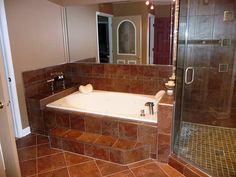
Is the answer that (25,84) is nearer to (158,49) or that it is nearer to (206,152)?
(158,49)

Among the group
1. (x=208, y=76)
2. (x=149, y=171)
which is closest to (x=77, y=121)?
(x=149, y=171)

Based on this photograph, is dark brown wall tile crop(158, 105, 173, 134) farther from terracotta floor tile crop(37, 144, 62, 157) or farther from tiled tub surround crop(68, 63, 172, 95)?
terracotta floor tile crop(37, 144, 62, 157)

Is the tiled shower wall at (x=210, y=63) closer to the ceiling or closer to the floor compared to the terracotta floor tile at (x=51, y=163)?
closer to the ceiling

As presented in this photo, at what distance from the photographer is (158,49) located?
10.6 ft

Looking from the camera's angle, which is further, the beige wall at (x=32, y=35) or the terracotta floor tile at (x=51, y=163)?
the beige wall at (x=32, y=35)

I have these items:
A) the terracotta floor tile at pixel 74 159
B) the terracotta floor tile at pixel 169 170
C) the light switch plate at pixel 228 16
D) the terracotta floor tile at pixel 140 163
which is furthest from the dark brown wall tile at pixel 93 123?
the light switch plate at pixel 228 16

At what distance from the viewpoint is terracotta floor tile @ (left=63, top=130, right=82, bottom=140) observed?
8.50ft

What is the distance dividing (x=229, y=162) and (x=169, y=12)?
2213 millimetres

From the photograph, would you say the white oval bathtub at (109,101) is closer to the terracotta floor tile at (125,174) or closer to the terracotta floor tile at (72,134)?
the terracotta floor tile at (72,134)

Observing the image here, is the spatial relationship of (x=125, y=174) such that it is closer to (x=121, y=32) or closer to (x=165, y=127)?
(x=165, y=127)

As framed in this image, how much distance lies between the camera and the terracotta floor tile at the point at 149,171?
2.17 meters

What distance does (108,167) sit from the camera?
2.32 metres

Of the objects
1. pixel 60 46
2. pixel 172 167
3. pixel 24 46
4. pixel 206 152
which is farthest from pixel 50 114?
pixel 206 152

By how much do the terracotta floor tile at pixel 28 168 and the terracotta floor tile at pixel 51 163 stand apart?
0.21ft
